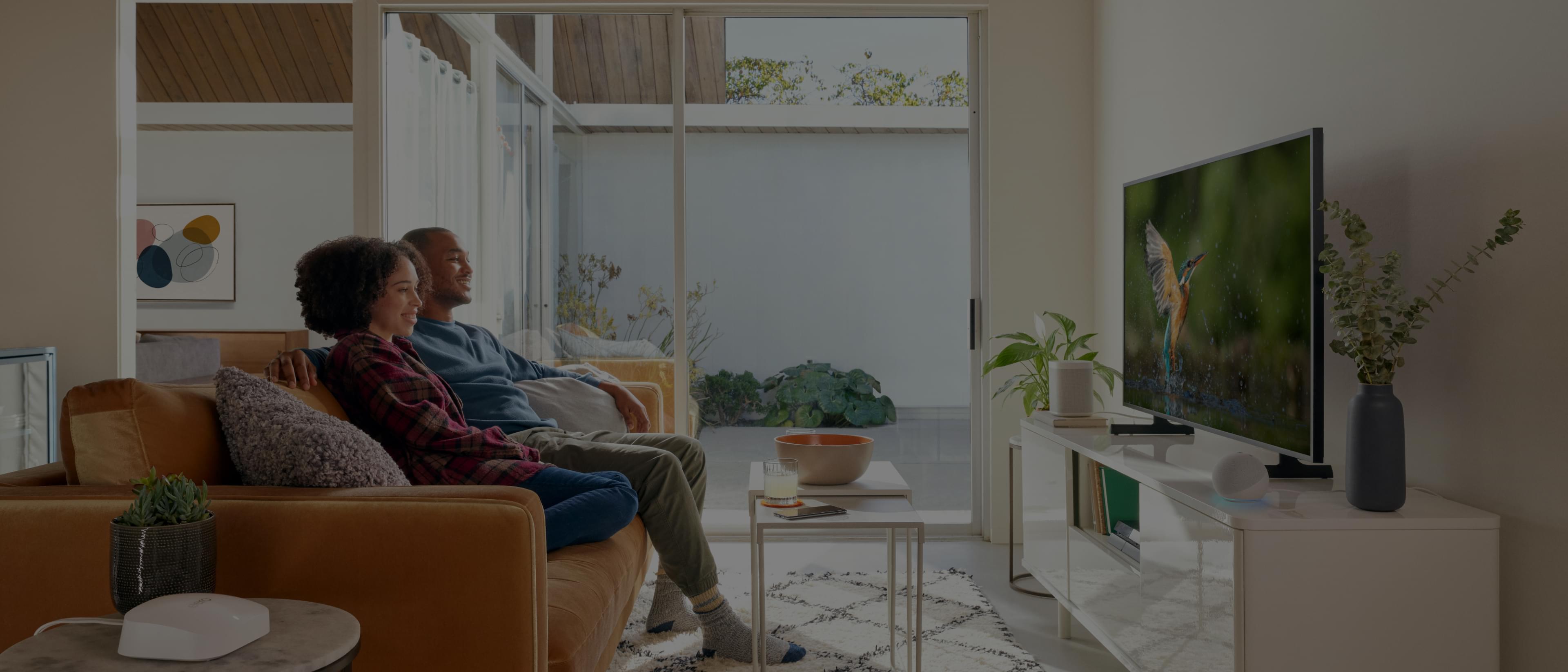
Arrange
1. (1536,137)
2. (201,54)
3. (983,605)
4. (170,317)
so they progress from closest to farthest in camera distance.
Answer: (1536,137) < (983,605) < (201,54) < (170,317)

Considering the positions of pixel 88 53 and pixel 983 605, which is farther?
pixel 88 53

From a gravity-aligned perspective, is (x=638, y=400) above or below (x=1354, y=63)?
below

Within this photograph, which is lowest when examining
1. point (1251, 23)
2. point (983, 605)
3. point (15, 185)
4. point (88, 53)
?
point (983, 605)

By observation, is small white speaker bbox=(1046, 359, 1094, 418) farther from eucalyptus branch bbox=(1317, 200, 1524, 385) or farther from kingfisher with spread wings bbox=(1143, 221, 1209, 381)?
eucalyptus branch bbox=(1317, 200, 1524, 385)

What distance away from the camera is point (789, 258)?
4059mm

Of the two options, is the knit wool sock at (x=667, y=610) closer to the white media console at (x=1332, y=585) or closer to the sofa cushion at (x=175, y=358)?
the white media console at (x=1332, y=585)

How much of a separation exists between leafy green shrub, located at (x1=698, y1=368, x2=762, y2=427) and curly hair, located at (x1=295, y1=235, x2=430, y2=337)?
2.02 meters

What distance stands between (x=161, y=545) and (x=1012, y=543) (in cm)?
257

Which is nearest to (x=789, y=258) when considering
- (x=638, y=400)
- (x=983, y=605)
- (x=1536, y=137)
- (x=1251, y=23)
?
(x=638, y=400)

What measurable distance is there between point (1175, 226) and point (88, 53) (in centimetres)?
404

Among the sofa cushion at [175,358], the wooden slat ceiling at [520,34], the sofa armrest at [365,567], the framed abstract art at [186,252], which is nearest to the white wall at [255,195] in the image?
the framed abstract art at [186,252]

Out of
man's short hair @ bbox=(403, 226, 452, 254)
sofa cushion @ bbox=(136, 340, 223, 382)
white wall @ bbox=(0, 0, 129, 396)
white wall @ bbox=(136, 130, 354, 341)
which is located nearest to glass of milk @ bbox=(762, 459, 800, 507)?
man's short hair @ bbox=(403, 226, 452, 254)

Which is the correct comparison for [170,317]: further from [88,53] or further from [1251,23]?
[1251,23]

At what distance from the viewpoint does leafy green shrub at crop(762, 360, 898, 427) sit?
4.07 meters
